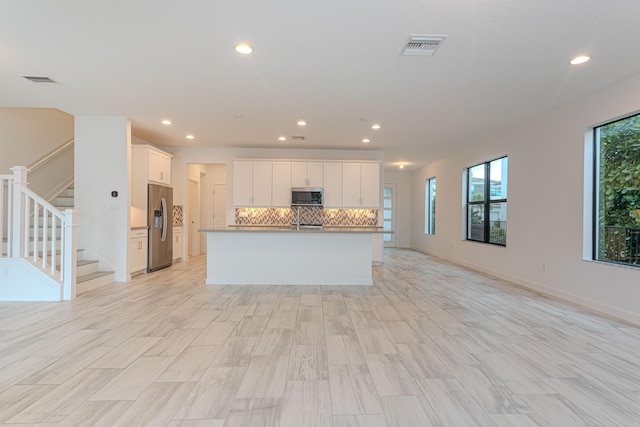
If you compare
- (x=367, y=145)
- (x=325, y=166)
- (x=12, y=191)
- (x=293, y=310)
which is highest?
(x=367, y=145)

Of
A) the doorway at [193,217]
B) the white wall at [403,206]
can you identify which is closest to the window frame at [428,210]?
the white wall at [403,206]

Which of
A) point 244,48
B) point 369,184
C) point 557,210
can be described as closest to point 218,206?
point 369,184

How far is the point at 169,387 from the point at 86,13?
2.89m

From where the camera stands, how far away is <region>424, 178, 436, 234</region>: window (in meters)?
10.2

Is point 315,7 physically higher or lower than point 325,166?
higher

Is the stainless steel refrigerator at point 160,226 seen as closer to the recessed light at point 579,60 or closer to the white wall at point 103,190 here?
the white wall at point 103,190

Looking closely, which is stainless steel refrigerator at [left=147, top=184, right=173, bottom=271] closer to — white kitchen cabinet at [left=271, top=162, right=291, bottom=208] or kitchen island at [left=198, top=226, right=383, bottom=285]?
kitchen island at [left=198, top=226, right=383, bottom=285]

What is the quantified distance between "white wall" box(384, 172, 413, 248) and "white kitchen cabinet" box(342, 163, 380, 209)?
424 centimetres

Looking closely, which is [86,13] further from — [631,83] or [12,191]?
[631,83]

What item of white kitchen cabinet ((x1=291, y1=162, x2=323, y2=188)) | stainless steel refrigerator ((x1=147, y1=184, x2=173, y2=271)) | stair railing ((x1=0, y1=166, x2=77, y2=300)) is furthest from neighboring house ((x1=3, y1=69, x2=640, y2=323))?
stair railing ((x1=0, y1=166, x2=77, y2=300))

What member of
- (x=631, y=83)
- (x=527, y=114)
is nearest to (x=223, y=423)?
(x=631, y=83)

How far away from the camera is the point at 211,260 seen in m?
5.46

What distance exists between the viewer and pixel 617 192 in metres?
4.04

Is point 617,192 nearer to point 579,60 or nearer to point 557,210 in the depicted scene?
point 557,210
